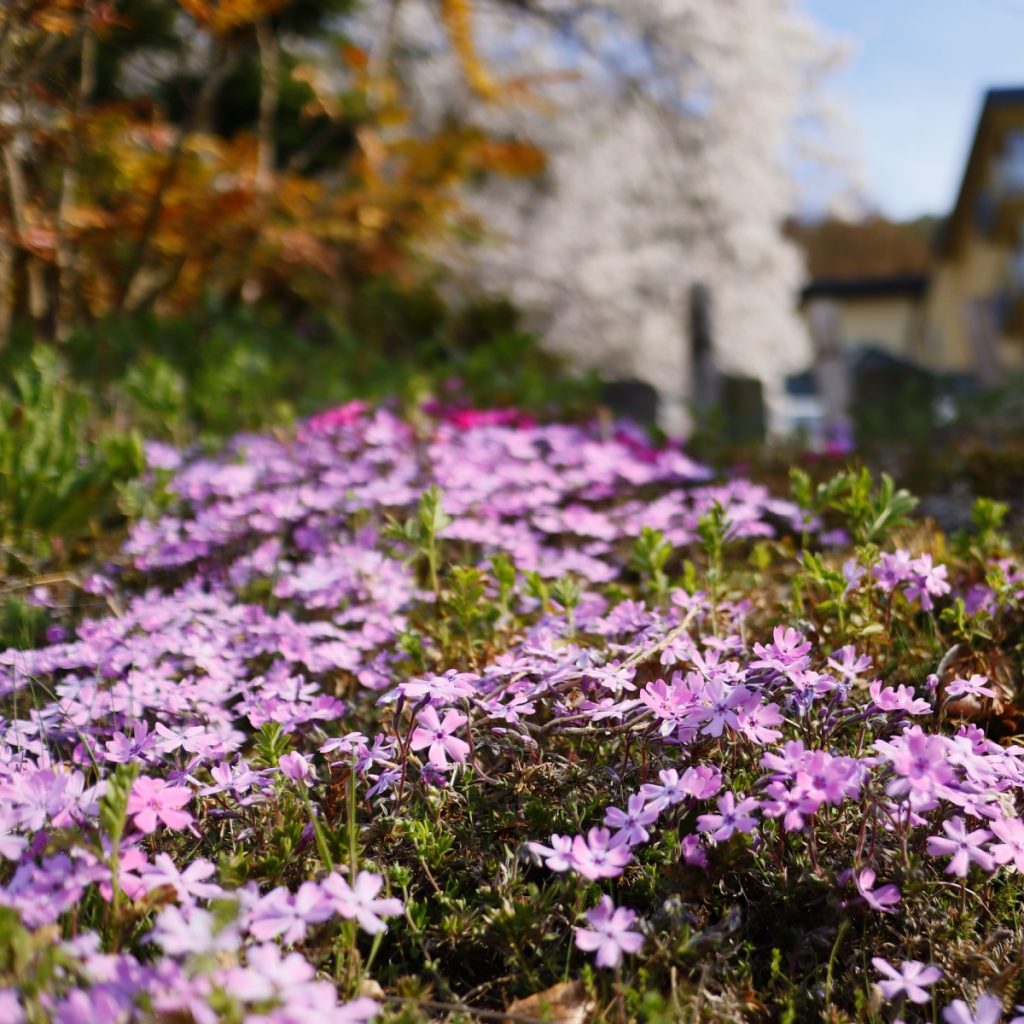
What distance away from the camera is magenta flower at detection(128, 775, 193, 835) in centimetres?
148

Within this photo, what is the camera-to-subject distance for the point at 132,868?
1.47m

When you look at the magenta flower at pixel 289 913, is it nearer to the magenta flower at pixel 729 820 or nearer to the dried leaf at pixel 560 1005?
the dried leaf at pixel 560 1005

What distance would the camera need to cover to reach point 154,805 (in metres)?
1.53

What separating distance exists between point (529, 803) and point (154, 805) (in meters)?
0.67

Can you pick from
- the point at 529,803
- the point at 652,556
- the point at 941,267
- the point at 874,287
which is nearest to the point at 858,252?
the point at 874,287

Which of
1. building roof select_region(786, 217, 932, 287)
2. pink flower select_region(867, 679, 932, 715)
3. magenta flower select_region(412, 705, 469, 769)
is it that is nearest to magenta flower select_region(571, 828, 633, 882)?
magenta flower select_region(412, 705, 469, 769)

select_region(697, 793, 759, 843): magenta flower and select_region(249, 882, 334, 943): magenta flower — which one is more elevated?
select_region(697, 793, 759, 843): magenta flower

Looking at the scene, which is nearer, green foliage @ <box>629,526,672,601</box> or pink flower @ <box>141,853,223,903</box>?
pink flower @ <box>141,853,223,903</box>

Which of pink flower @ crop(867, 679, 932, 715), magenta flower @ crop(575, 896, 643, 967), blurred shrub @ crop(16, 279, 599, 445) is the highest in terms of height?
blurred shrub @ crop(16, 279, 599, 445)

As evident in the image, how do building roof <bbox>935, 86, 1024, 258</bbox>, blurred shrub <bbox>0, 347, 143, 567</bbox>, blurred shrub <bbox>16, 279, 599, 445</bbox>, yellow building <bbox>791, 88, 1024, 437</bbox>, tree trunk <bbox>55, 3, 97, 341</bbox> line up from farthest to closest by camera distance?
yellow building <bbox>791, 88, 1024, 437</bbox>, building roof <bbox>935, 86, 1024, 258</bbox>, tree trunk <bbox>55, 3, 97, 341</bbox>, blurred shrub <bbox>16, 279, 599, 445</bbox>, blurred shrub <bbox>0, 347, 143, 567</bbox>

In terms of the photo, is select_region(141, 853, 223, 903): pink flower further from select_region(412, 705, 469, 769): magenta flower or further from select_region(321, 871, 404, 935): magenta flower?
select_region(412, 705, 469, 769): magenta flower

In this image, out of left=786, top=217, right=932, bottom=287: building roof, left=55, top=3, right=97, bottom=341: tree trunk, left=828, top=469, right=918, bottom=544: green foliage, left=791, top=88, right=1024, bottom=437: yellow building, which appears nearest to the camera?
left=828, top=469, right=918, bottom=544: green foliage

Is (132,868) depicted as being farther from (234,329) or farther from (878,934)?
(234,329)

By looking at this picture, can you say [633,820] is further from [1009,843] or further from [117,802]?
[117,802]
